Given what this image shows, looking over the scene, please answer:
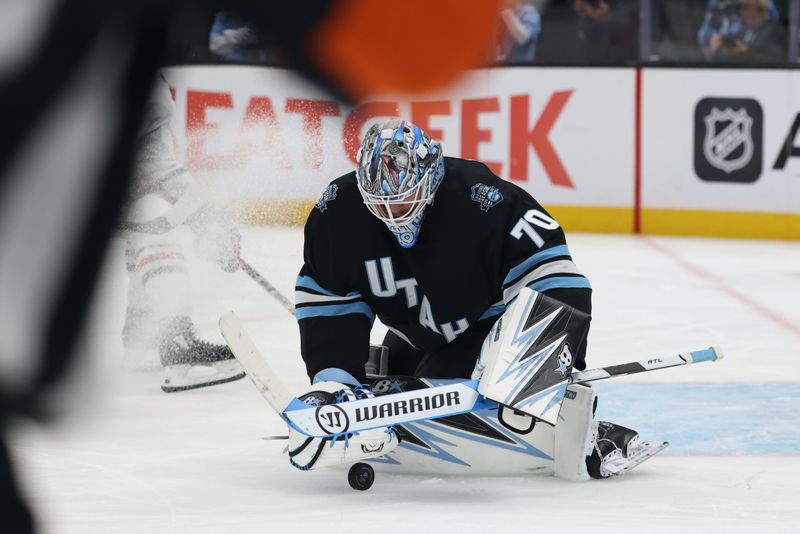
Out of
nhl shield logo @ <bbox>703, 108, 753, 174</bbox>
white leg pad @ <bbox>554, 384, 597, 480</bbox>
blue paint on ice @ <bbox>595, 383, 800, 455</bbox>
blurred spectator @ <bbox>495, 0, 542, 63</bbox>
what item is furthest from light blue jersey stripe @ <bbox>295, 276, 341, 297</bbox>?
nhl shield logo @ <bbox>703, 108, 753, 174</bbox>

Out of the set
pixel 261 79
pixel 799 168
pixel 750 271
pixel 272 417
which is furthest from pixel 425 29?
pixel 799 168

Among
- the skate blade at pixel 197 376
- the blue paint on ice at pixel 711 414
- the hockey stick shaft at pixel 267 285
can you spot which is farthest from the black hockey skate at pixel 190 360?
the blue paint on ice at pixel 711 414

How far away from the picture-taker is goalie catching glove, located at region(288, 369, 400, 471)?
2336mm

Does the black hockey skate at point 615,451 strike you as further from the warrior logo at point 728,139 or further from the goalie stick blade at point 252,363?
the warrior logo at point 728,139

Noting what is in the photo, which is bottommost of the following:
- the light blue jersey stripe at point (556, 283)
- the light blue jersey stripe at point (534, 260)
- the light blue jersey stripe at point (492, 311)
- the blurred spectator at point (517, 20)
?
the light blue jersey stripe at point (492, 311)

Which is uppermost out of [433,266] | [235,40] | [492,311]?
[235,40]

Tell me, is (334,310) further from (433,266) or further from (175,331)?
(175,331)

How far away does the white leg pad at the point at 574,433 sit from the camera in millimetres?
2496

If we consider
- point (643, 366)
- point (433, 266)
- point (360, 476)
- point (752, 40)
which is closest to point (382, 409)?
point (360, 476)

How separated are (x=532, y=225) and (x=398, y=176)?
1.04ft

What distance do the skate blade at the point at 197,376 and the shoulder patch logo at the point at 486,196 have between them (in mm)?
1383

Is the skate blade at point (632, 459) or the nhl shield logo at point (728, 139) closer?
the skate blade at point (632, 459)

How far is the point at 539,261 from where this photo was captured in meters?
2.51

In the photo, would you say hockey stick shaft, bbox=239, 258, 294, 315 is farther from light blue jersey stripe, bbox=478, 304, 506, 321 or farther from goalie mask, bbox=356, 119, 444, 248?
goalie mask, bbox=356, 119, 444, 248
